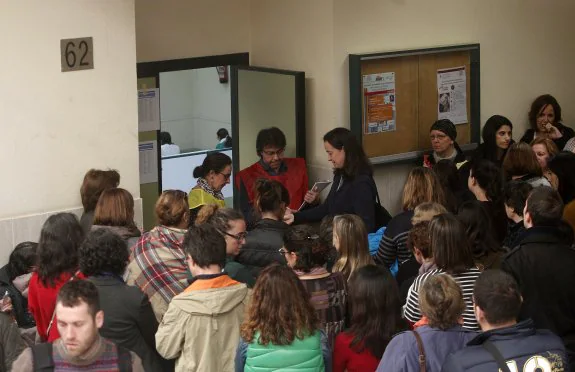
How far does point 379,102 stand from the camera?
10336 millimetres

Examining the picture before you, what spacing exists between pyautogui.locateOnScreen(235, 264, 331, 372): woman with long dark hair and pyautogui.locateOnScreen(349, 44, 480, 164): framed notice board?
482cm

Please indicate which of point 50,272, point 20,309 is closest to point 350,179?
point 20,309

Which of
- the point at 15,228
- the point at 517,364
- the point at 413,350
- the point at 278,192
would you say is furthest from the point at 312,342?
the point at 15,228

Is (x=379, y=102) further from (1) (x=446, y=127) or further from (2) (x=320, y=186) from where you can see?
(2) (x=320, y=186)

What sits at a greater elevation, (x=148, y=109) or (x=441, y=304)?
(x=148, y=109)

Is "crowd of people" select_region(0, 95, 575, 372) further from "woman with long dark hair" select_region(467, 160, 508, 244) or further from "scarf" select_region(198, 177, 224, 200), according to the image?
"scarf" select_region(198, 177, 224, 200)

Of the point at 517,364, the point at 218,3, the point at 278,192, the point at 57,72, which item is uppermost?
the point at 218,3

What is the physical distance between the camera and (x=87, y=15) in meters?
8.38

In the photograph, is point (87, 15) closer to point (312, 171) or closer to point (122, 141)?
point (122, 141)

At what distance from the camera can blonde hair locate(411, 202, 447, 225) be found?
23.3ft

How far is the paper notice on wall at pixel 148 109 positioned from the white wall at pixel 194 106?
6.84 metres

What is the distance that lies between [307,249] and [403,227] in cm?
160

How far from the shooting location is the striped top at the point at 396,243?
7.56 metres

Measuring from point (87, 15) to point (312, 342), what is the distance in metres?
3.97
